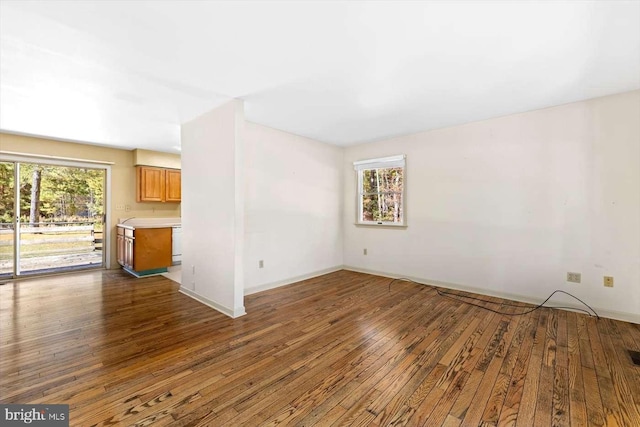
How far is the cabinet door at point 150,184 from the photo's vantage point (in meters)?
5.46

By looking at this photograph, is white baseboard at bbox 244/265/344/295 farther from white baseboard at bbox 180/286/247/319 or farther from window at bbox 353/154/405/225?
window at bbox 353/154/405/225

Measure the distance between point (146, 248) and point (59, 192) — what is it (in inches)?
79.3

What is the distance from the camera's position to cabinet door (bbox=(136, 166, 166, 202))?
17.9 feet

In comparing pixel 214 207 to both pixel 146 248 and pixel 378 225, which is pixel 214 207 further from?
pixel 378 225

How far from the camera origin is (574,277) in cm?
311

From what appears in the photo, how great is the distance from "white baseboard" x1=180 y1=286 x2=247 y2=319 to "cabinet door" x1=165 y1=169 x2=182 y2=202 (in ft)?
9.19

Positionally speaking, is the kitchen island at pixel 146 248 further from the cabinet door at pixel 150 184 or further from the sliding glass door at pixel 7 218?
the sliding glass door at pixel 7 218

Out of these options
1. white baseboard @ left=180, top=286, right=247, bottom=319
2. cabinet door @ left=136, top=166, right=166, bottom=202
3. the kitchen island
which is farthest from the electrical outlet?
cabinet door @ left=136, top=166, right=166, bottom=202

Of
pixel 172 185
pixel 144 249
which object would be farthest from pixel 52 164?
pixel 144 249

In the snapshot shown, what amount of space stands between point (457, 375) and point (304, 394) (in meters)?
1.12

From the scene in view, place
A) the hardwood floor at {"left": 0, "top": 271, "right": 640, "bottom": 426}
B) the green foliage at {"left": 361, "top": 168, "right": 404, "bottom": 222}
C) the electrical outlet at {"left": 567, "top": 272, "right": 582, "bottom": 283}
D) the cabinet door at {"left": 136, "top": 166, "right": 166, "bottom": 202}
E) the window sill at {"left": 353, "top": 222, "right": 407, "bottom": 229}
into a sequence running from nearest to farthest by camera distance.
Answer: the hardwood floor at {"left": 0, "top": 271, "right": 640, "bottom": 426} → the electrical outlet at {"left": 567, "top": 272, "right": 582, "bottom": 283} → the window sill at {"left": 353, "top": 222, "right": 407, "bottom": 229} → the green foliage at {"left": 361, "top": 168, "right": 404, "bottom": 222} → the cabinet door at {"left": 136, "top": 166, "right": 166, "bottom": 202}

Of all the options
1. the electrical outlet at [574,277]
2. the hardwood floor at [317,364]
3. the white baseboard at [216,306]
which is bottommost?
the hardwood floor at [317,364]

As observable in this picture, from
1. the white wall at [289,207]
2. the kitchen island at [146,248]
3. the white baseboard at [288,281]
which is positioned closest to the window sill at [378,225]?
the white wall at [289,207]

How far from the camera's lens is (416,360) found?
2.12 meters
